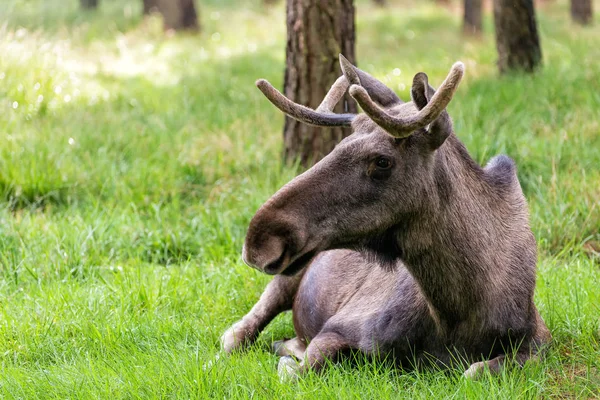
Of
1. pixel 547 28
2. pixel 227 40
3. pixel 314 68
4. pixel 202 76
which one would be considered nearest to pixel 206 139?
pixel 314 68

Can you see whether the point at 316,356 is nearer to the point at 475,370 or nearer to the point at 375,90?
the point at 475,370

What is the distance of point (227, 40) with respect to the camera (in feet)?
57.0

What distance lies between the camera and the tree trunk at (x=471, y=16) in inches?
715

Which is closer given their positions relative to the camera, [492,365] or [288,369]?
[492,365]

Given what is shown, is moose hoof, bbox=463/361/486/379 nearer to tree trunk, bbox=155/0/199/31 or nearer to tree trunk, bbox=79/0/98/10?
tree trunk, bbox=155/0/199/31

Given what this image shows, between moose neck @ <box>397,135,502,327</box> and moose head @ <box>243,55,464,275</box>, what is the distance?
6cm

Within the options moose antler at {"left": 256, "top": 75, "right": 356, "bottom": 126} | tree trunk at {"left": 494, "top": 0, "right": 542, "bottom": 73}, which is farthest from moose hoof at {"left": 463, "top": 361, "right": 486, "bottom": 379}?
tree trunk at {"left": 494, "top": 0, "right": 542, "bottom": 73}

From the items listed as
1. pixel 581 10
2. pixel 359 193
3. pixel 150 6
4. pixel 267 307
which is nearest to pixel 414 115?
pixel 359 193

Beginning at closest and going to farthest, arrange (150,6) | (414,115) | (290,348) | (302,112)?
(414,115) < (302,112) < (290,348) < (150,6)

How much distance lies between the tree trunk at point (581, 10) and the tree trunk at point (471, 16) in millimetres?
3408

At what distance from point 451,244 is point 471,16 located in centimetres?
1484

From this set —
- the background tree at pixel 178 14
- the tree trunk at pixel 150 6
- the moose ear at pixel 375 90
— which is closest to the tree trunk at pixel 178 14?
the background tree at pixel 178 14

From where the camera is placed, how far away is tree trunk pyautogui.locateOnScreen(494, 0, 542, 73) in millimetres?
10922

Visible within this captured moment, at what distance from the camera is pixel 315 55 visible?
7.52m
